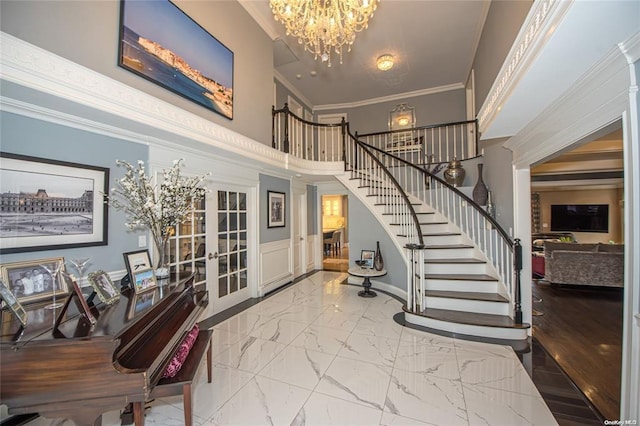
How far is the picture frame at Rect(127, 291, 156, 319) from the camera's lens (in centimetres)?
153

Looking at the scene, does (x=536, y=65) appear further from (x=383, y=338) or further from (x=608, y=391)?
(x=383, y=338)

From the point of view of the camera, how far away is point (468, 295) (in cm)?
355

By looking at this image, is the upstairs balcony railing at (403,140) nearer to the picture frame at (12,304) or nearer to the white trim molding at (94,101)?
the white trim molding at (94,101)

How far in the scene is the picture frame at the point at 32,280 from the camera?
1625mm

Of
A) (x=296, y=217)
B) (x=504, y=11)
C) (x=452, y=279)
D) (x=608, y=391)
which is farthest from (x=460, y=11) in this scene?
(x=608, y=391)

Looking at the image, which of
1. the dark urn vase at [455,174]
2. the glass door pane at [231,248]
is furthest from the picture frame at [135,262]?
the dark urn vase at [455,174]

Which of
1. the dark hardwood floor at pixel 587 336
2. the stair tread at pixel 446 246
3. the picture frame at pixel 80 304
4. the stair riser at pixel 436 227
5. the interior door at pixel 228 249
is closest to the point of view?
the picture frame at pixel 80 304

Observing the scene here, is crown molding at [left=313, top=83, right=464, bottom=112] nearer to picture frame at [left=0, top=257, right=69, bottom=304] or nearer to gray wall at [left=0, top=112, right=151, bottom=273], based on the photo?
gray wall at [left=0, top=112, right=151, bottom=273]

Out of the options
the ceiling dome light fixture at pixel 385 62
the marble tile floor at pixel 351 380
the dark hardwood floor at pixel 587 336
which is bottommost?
the marble tile floor at pixel 351 380

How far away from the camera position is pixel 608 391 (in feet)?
7.02

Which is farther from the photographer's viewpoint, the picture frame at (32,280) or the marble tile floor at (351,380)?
the marble tile floor at (351,380)

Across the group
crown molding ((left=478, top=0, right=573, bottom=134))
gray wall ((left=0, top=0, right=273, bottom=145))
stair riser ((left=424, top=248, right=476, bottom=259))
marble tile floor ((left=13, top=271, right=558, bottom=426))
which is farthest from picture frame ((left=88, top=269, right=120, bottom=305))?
stair riser ((left=424, top=248, right=476, bottom=259))

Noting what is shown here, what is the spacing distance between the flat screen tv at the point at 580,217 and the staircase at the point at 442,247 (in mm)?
6226

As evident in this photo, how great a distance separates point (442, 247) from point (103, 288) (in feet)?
14.3
